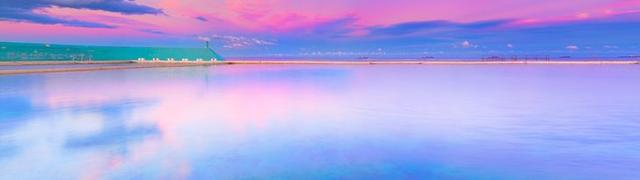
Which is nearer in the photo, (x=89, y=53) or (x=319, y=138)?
(x=319, y=138)

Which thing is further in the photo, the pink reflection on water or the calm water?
the pink reflection on water

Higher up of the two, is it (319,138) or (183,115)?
(183,115)

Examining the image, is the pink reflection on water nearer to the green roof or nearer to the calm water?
the calm water

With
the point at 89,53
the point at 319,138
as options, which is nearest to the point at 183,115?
the point at 319,138

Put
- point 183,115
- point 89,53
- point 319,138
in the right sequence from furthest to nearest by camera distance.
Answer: point 89,53, point 183,115, point 319,138

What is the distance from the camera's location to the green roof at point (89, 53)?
29172 millimetres

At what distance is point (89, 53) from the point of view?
35812mm

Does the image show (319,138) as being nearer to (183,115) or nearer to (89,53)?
(183,115)

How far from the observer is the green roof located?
29.2 metres

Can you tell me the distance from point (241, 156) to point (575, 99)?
7.29 metres

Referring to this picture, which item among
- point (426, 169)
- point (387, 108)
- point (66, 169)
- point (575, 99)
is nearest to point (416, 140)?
point (426, 169)

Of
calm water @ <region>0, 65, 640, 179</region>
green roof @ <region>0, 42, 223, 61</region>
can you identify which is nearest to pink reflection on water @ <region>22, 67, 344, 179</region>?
calm water @ <region>0, 65, 640, 179</region>

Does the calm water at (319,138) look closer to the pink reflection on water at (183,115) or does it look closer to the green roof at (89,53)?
the pink reflection on water at (183,115)

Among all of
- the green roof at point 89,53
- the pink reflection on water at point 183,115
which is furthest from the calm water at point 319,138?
the green roof at point 89,53
